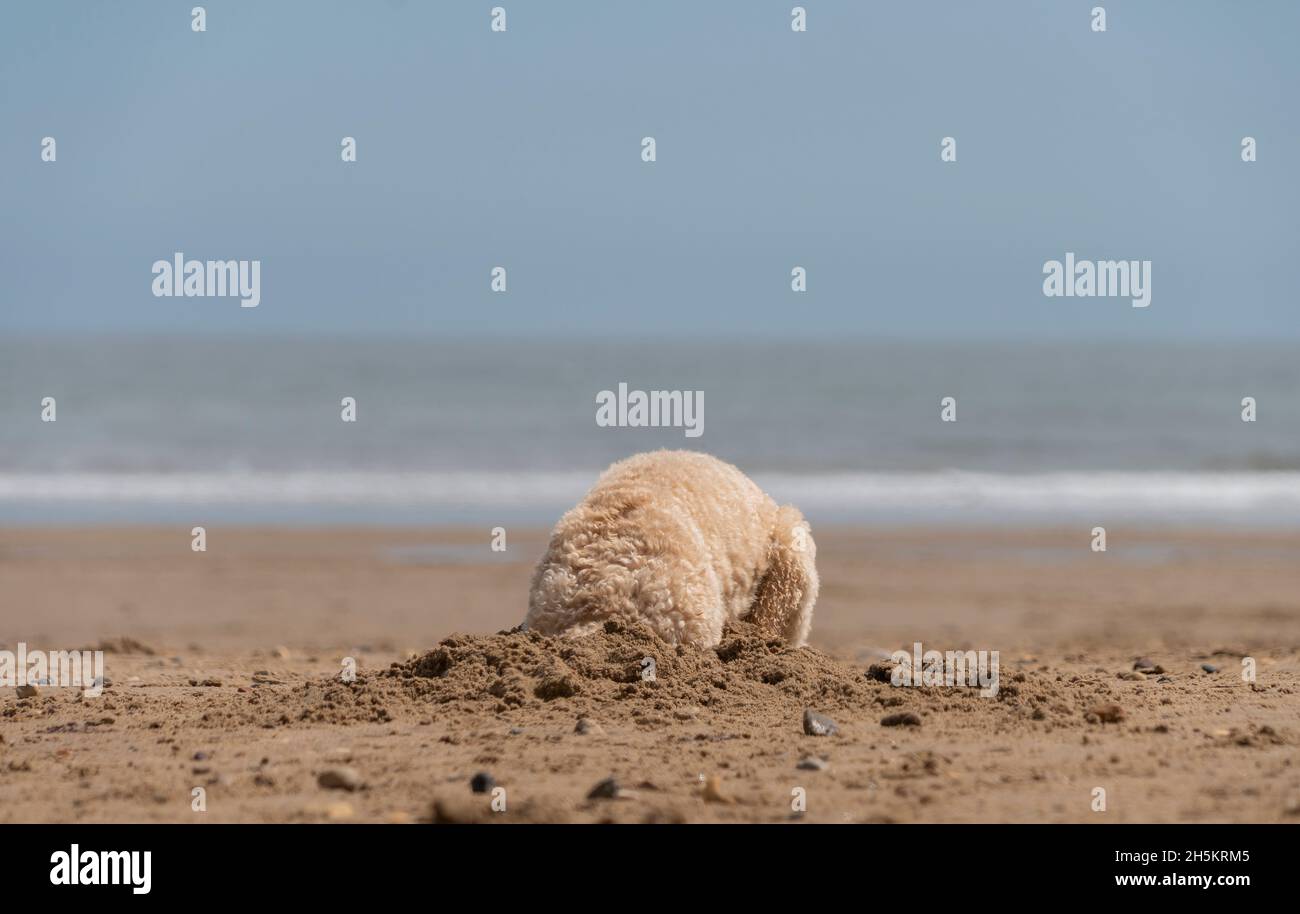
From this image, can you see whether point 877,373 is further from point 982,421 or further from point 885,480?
point 885,480

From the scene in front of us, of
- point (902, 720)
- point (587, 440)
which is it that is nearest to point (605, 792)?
point (902, 720)

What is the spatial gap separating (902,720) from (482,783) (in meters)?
2.09

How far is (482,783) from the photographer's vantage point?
512 cm

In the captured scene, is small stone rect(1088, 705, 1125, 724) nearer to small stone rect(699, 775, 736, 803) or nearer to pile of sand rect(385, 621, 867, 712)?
pile of sand rect(385, 621, 867, 712)

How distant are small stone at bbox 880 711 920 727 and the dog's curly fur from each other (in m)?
1.08

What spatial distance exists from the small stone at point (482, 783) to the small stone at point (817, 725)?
5.03 feet

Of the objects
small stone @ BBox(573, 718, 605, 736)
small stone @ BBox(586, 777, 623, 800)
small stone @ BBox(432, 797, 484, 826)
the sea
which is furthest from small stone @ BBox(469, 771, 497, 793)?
the sea

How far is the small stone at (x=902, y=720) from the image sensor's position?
605 centimetres

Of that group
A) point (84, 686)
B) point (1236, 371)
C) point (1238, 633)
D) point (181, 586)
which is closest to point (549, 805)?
point (84, 686)

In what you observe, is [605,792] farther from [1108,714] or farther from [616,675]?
[1108,714]

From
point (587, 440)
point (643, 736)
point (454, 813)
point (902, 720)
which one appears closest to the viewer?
point (454, 813)

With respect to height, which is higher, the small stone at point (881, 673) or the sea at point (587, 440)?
the sea at point (587, 440)

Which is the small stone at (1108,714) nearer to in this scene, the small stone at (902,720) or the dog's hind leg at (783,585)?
the small stone at (902,720)

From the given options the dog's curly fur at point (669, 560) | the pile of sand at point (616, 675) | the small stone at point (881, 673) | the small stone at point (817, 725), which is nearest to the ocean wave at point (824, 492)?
the dog's curly fur at point (669, 560)
